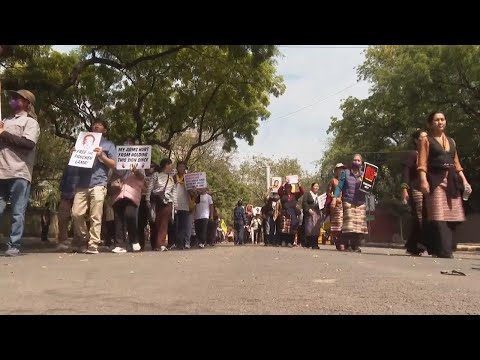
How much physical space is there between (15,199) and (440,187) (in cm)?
549

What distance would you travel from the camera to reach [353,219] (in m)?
10.6

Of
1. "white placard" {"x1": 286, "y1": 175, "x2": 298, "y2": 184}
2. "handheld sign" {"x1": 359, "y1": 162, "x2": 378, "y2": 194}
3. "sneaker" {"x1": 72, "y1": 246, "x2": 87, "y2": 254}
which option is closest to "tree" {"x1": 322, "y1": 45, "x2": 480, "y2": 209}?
"white placard" {"x1": 286, "y1": 175, "x2": 298, "y2": 184}

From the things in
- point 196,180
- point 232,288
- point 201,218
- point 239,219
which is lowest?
point 232,288

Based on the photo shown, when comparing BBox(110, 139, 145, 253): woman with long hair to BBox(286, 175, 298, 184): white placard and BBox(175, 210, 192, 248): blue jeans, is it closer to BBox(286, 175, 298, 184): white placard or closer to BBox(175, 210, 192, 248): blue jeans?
BBox(175, 210, 192, 248): blue jeans

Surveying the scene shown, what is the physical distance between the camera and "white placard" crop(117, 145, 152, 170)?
A: 935 centimetres

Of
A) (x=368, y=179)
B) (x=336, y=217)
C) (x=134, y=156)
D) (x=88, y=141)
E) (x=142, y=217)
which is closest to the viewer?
(x=88, y=141)

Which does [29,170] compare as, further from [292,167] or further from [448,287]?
[292,167]

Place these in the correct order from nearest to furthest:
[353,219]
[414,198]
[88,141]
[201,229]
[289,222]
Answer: [88,141] < [414,198] < [353,219] < [201,229] < [289,222]

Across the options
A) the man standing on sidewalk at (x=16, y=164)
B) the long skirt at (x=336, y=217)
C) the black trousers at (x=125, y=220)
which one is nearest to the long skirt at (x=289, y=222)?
the long skirt at (x=336, y=217)

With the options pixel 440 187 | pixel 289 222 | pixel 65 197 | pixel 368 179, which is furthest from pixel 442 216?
pixel 289 222

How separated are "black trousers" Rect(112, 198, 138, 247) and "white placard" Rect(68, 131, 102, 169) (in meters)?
1.23

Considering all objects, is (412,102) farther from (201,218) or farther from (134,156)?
(134,156)

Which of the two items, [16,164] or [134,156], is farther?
[134,156]
